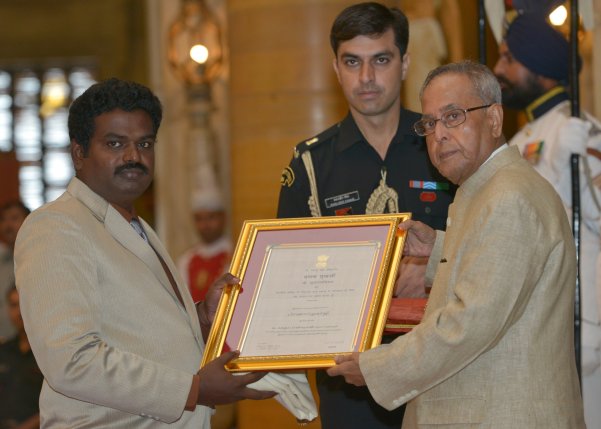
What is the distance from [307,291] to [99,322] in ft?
2.50

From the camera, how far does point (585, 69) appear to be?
792 cm

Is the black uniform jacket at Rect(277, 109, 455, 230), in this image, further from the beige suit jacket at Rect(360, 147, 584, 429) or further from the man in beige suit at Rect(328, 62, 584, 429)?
the beige suit jacket at Rect(360, 147, 584, 429)

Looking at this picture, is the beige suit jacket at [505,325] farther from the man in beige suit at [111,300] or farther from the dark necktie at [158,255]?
the dark necktie at [158,255]

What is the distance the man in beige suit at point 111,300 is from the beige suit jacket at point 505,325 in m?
0.70

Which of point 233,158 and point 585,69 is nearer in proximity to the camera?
point 585,69

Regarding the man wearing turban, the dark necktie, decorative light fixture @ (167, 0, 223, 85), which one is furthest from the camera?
decorative light fixture @ (167, 0, 223, 85)

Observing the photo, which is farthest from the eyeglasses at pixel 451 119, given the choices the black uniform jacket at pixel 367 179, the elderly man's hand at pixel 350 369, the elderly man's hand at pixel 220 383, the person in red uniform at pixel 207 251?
the person in red uniform at pixel 207 251

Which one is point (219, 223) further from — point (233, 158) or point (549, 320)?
point (549, 320)

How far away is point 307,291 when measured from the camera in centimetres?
429

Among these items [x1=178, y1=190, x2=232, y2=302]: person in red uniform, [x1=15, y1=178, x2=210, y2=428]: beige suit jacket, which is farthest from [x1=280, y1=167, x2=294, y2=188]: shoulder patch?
[x1=178, y1=190, x2=232, y2=302]: person in red uniform

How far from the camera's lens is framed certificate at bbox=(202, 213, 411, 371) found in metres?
4.13

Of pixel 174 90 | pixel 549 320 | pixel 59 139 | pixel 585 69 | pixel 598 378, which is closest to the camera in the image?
pixel 549 320

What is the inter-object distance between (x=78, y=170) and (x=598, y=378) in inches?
126

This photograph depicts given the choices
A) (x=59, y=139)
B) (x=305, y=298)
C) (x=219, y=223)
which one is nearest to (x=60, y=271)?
(x=305, y=298)
